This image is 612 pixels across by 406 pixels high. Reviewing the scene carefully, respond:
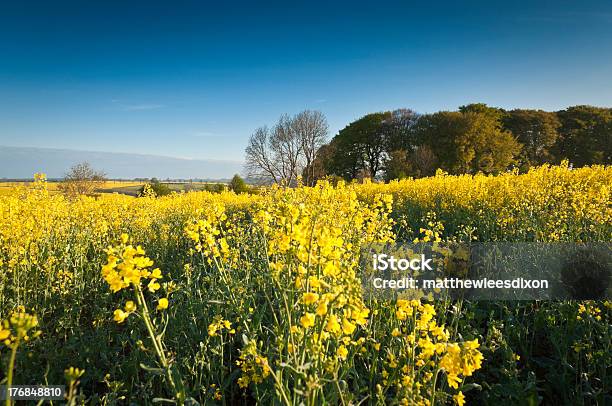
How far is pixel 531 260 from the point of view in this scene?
4.09 m

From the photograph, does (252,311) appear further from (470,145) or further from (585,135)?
(585,135)

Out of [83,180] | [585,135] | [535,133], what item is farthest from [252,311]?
[585,135]

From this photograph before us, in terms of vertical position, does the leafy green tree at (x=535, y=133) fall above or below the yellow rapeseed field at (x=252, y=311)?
above

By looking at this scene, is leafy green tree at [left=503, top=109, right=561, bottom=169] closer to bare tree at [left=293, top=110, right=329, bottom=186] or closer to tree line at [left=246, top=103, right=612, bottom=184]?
tree line at [left=246, top=103, right=612, bottom=184]

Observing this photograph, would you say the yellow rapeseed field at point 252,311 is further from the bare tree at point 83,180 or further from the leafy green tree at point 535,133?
the leafy green tree at point 535,133

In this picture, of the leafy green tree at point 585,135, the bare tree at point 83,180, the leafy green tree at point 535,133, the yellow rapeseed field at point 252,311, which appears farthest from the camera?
the leafy green tree at point 535,133

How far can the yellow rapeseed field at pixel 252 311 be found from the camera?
1.54 metres

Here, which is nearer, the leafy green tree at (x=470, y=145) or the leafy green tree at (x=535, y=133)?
the leafy green tree at (x=470, y=145)

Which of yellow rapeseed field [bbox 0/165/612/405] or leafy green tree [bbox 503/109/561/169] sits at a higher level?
leafy green tree [bbox 503/109/561/169]

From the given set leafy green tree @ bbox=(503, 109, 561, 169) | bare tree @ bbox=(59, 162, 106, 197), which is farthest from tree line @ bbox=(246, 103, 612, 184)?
bare tree @ bbox=(59, 162, 106, 197)

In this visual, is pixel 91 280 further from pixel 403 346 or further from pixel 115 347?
pixel 403 346

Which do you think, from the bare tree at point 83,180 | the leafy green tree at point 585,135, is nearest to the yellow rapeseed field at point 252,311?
the bare tree at point 83,180

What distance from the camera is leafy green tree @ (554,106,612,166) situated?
31.5 metres

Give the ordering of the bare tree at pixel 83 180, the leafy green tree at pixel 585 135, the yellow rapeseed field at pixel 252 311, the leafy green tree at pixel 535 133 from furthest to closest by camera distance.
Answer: the leafy green tree at pixel 535 133, the leafy green tree at pixel 585 135, the bare tree at pixel 83 180, the yellow rapeseed field at pixel 252 311
